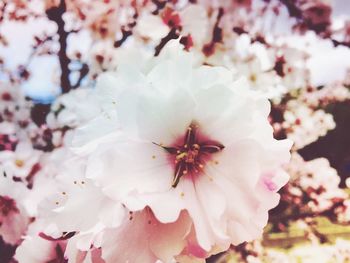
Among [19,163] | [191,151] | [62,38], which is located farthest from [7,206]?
[191,151]

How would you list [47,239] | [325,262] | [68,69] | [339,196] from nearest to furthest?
[47,239] → [68,69] → [325,262] → [339,196]

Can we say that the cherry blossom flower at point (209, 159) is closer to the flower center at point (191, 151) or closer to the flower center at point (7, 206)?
the flower center at point (191, 151)

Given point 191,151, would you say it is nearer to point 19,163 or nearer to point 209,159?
point 209,159

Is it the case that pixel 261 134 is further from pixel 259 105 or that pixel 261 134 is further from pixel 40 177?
pixel 40 177

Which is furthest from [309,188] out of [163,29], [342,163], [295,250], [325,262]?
[163,29]

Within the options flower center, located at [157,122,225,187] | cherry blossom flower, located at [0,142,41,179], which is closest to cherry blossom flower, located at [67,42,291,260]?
flower center, located at [157,122,225,187]

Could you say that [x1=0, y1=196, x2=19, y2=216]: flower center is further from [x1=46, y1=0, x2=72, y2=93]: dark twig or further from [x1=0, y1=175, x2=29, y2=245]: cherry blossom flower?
[x1=46, y1=0, x2=72, y2=93]: dark twig

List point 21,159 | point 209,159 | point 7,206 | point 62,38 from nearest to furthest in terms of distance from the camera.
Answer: point 209,159
point 7,206
point 62,38
point 21,159
